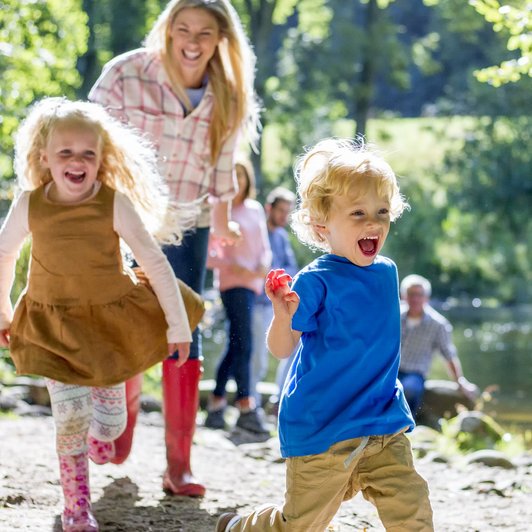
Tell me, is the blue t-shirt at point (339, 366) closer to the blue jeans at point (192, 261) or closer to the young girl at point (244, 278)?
the blue jeans at point (192, 261)

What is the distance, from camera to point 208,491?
482 centimetres

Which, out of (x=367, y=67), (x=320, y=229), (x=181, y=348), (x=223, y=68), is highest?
(x=367, y=67)

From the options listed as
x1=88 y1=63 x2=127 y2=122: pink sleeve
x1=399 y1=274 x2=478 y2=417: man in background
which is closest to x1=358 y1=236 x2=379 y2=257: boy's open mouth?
x1=88 y1=63 x2=127 y2=122: pink sleeve

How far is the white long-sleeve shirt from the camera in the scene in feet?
13.0

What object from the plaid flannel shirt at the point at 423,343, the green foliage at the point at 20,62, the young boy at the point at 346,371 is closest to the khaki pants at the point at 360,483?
the young boy at the point at 346,371

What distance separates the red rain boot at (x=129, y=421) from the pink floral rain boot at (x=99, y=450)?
0.37 meters

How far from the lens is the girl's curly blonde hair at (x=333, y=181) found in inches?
132

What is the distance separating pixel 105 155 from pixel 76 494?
1.22m

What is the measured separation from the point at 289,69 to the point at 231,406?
808 inches

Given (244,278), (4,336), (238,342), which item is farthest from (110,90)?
(238,342)

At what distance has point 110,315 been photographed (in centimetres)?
396

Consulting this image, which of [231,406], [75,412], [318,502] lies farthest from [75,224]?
[231,406]

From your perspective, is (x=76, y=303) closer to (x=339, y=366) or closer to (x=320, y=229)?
(x=320, y=229)

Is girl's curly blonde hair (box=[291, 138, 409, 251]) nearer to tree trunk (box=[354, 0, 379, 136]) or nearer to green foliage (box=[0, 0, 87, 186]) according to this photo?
green foliage (box=[0, 0, 87, 186])
